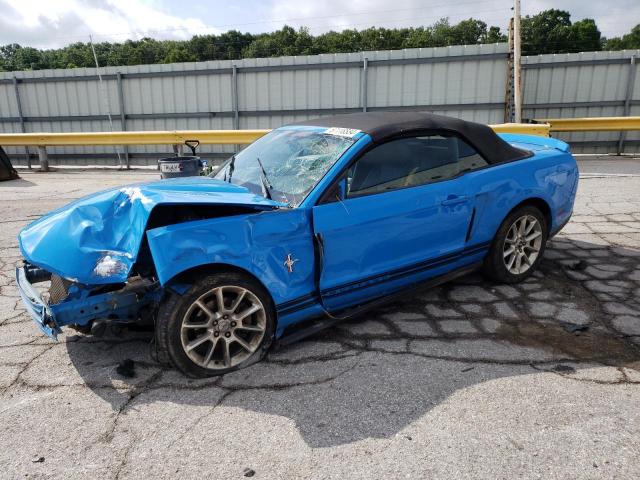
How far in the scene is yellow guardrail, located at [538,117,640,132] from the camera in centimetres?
1148

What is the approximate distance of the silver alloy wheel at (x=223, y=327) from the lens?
9.05 feet

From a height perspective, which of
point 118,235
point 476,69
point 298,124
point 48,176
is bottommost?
point 48,176

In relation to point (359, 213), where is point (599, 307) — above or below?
below

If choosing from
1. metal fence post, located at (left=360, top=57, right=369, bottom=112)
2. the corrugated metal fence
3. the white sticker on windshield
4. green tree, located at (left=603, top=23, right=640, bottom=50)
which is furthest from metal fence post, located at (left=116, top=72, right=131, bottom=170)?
green tree, located at (left=603, top=23, right=640, bottom=50)

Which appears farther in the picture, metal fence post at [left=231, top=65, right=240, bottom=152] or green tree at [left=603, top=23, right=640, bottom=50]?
green tree at [left=603, top=23, right=640, bottom=50]

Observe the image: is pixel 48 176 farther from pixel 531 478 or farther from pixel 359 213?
pixel 531 478

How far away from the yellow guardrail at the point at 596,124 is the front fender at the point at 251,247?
1083 centimetres

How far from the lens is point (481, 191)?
372 cm

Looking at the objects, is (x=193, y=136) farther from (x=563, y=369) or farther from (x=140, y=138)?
(x=563, y=369)

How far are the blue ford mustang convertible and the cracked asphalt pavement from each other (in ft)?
0.97

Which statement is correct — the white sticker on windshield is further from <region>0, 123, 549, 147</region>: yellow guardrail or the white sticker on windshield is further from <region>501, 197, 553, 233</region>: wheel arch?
<region>0, 123, 549, 147</region>: yellow guardrail

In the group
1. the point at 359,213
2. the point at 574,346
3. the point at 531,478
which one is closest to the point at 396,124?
the point at 359,213

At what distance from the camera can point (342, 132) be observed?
3.46m

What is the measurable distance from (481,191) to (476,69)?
10.3m
